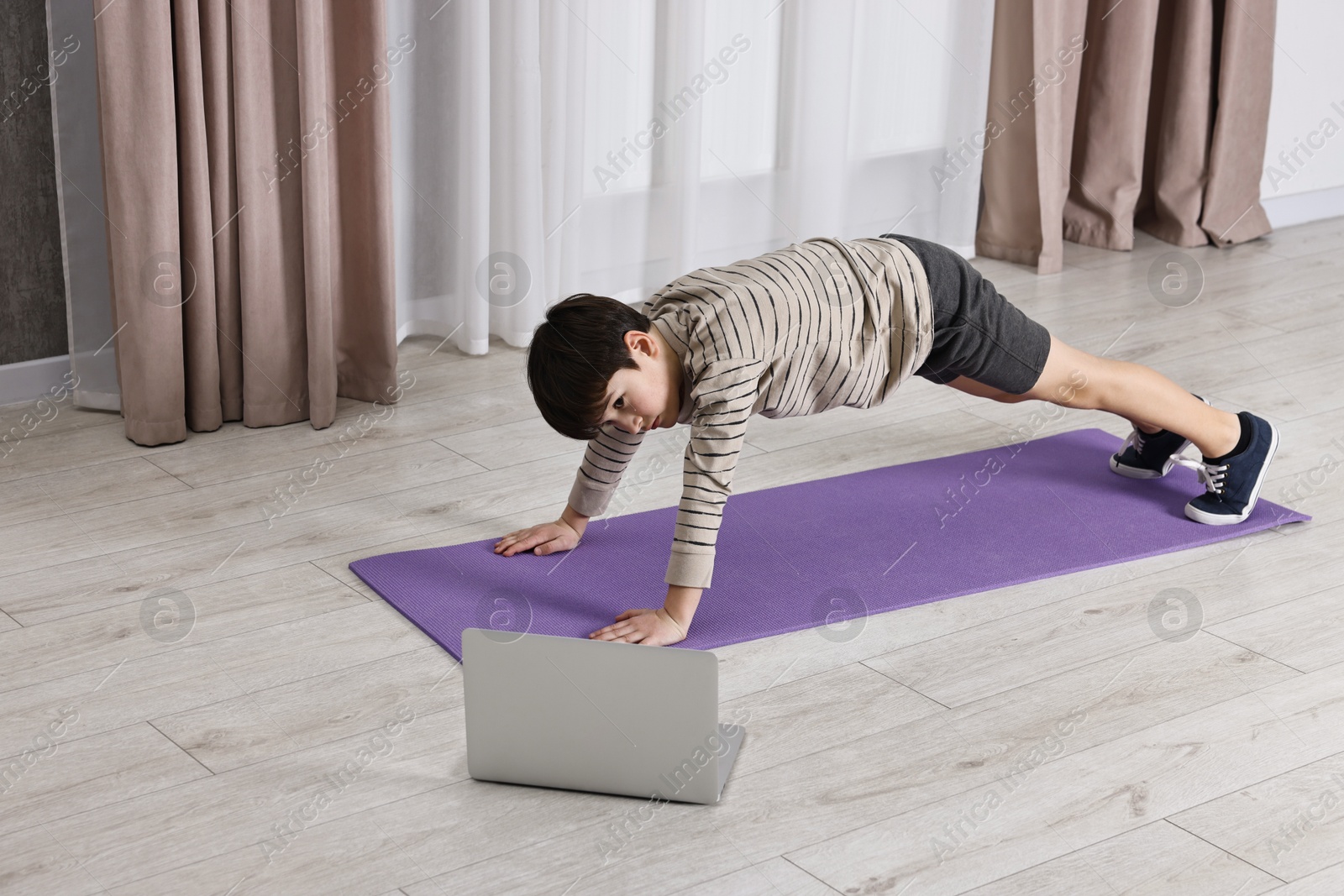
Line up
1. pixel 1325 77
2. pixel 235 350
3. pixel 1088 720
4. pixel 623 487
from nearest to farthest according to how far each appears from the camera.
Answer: pixel 1088 720
pixel 623 487
pixel 235 350
pixel 1325 77

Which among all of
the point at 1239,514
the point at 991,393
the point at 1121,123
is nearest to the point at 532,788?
the point at 991,393

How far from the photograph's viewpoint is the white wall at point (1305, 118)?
3.70 meters

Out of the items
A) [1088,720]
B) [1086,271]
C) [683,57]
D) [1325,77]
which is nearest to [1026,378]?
[1088,720]

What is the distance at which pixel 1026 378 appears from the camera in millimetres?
1900

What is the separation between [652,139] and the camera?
292 cm

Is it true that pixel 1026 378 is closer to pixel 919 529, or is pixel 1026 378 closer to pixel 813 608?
pixel 919 529

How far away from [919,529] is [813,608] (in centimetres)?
31

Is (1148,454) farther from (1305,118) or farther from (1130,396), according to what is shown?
(1305,118)

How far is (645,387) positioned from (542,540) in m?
0.40

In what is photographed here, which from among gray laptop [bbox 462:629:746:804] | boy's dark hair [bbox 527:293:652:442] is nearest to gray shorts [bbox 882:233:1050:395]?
boy's dark hair [bbox 527:293:652:442]

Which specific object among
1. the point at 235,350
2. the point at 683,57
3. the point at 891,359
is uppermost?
the point at 683,57

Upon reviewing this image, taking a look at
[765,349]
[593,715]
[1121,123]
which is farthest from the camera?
[1121,123]

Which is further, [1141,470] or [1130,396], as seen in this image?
[1141,470]

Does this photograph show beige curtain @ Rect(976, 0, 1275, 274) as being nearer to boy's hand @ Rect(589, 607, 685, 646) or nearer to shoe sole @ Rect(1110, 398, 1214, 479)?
shoe sole @ Rect(1110, 398, 1214, 479)
